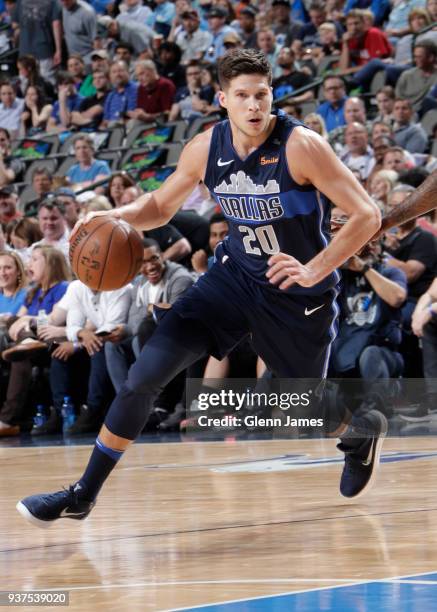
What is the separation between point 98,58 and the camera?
1542cm

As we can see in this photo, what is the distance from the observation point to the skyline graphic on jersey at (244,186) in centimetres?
442

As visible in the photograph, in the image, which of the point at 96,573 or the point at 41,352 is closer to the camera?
the point at 96,573

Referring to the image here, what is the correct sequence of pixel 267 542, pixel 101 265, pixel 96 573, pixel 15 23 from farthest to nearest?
pixel 15 23
pixel 101 265
pixel 267 542
pixel 96 573

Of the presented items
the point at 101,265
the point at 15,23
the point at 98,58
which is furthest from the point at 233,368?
the point at 15,23

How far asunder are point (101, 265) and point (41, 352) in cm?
483

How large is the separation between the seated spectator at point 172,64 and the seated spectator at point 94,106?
0.82m

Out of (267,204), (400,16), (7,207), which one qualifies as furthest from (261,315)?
(400,16)

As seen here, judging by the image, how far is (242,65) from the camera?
442 centimetres

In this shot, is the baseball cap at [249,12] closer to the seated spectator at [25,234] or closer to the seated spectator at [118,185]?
the seated spectator at [118,185]

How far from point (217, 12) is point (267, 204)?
1094 cm

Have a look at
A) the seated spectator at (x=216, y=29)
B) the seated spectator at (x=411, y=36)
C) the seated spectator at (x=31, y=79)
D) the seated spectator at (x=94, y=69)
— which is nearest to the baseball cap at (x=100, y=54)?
the seated spectator at (x=94, y=69)

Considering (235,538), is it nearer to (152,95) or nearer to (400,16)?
(400,16)

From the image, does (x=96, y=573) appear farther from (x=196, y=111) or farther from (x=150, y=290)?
(x=196, y=111)

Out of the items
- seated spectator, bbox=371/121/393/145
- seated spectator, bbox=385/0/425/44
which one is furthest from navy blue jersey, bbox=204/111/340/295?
seated spectator, bbox=385/0/425/44
